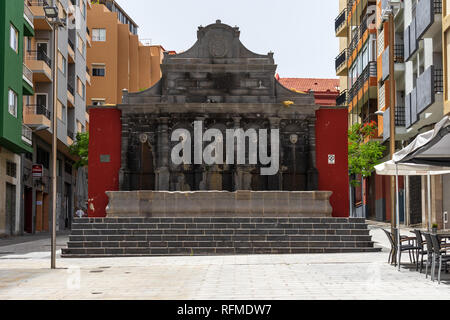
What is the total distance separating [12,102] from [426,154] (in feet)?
89.2

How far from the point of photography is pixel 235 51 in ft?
112

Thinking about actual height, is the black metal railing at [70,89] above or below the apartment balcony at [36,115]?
above

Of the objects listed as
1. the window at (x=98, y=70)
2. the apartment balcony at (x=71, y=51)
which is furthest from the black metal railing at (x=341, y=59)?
the apartment balcony at (x=71, y=51)

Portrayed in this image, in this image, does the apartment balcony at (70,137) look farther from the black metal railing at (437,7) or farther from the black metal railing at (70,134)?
the black metal railing at (437,7)

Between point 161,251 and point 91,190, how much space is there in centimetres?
991

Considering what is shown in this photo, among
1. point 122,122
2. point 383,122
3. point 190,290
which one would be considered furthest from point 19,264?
point 383,122

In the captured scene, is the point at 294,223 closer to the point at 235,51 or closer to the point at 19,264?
the point at 19,264

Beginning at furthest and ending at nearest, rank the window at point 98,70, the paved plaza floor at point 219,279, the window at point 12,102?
1. the window at point 98,70
2. the window at point 12,102
3. the paved plaza floor at point 219,279

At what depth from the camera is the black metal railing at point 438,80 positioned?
96.7 ft

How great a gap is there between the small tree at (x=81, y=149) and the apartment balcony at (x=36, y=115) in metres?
2.63

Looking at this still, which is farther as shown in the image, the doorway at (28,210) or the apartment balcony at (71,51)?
the apartment balcony at (71,51)

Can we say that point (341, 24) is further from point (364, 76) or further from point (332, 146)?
point (332, 146)

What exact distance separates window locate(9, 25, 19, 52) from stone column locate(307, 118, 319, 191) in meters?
15.4
